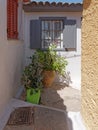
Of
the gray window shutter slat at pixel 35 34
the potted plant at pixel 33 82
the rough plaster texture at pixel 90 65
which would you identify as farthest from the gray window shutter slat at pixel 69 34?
the rough plaster texture at pixel 90 65

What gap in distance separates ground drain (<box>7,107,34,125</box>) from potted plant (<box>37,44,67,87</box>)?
120 inches

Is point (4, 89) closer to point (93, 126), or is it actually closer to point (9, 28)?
point (9, 28)

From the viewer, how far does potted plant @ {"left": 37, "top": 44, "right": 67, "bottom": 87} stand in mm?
9680

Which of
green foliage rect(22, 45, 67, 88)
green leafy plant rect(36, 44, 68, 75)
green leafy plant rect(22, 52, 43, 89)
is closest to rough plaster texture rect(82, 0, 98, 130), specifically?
green leafy plant rect(22, 52, 43, 89)

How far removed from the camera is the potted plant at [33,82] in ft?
25.1

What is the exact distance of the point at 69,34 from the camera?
10.4 metres

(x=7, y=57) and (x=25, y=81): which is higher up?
(x=7, y=57)

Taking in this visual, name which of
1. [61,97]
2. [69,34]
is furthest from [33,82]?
[69,34]

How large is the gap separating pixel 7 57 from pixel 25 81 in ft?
4.70

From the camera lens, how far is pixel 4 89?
6395mm

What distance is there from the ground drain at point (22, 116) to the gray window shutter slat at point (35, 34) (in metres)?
4.16

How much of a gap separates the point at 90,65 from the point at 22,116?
2.14 m

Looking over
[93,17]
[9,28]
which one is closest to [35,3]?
[9,28]

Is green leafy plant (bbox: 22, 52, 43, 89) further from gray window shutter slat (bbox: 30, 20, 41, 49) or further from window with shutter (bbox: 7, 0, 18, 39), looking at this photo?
gray window shutter slat (bbox: 30, 20, 41, 49)
